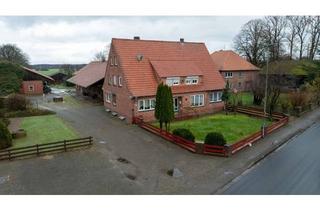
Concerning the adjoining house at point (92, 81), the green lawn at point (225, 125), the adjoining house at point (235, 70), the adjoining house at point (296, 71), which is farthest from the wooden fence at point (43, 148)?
the adjoining house at point (235, 70)

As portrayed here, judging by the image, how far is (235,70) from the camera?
163 feet

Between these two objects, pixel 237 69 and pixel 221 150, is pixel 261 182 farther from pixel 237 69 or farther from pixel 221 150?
pixel 237 69

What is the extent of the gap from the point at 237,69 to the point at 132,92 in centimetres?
2728

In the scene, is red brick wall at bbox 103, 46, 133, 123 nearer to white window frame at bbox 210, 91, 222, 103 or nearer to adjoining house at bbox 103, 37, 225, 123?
adjoining house at bbox 103, 37, 225, 123

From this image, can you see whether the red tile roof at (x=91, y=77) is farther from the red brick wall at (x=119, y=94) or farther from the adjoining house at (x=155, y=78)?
the red brick wall at (x=119, y=94)

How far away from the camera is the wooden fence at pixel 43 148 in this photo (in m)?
18.7

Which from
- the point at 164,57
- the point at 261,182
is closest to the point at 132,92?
the point at 164,57

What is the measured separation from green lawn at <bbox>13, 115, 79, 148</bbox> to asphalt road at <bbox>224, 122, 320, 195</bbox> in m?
14.1

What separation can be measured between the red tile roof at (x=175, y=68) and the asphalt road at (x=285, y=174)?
1303 cm

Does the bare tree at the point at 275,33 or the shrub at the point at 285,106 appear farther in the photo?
the bare tree at the point at 275,33

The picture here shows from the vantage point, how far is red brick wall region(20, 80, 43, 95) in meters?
49.8

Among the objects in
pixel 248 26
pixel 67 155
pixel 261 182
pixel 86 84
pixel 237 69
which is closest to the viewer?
A: pixel 261 182

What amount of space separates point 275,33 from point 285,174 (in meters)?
51.3

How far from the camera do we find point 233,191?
1462cm
